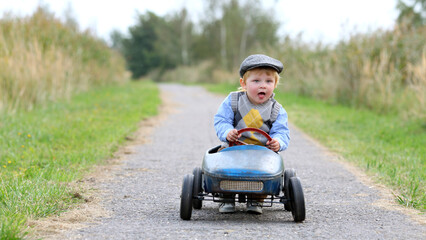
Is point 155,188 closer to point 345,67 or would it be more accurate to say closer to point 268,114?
point 268,114

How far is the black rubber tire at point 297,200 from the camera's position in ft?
13.9

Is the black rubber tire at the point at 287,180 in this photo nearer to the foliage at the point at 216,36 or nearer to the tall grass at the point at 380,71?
the tall grass at the point at 380,71

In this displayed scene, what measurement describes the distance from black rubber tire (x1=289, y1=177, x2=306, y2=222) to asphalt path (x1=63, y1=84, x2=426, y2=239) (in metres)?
0.07

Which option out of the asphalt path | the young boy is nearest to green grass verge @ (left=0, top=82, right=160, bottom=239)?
the asphalt path

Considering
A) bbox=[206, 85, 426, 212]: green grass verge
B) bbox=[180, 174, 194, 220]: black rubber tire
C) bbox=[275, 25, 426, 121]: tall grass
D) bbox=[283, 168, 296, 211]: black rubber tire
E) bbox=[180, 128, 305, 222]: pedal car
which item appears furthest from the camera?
bbox=[275, 25, 426, 121]: tall grass

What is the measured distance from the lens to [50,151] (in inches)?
287

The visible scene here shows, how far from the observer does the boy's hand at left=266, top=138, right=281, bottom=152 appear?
14.8 ft

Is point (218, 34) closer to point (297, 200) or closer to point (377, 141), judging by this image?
point (377, 141)

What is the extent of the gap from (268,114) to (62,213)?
195 cm

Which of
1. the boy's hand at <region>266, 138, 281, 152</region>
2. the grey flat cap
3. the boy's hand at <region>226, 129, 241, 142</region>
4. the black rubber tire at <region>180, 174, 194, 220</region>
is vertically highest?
the grey flat cap

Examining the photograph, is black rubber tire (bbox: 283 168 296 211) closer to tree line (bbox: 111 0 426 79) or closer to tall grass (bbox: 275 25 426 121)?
tall grass (bbox: 275 25 426 121)

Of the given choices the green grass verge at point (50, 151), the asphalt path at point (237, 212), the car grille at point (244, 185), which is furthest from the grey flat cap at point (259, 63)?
the green grass verge at point (50, 151)

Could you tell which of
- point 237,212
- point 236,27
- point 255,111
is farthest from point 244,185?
point 236,27

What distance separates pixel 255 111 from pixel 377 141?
17.8 feet
